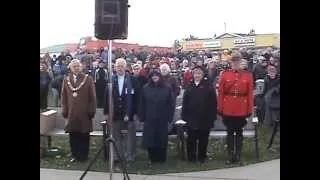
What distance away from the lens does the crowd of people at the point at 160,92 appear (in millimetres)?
6902

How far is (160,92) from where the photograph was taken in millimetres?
6984

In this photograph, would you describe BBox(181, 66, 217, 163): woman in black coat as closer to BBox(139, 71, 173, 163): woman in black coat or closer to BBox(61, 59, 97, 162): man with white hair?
BBox(139, 71, 173, 163): woman in black coat

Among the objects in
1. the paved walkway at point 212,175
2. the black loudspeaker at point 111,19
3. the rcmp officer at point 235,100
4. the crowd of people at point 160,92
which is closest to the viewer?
the black loudspeaker at point 111,19

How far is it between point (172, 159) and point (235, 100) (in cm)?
108

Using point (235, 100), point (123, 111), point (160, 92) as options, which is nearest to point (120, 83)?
point (123, 111)

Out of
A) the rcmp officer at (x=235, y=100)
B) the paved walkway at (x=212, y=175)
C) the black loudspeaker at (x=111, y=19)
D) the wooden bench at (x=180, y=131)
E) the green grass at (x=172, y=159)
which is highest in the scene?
the black loudspeaker at (x=111, y=19)

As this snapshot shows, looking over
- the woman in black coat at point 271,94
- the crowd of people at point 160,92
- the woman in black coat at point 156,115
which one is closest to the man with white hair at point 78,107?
the crowd of people at point 160,92

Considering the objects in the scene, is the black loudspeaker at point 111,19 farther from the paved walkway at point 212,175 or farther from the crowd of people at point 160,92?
the paved walkway at point 212,175

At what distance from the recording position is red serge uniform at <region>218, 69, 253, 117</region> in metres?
6.79

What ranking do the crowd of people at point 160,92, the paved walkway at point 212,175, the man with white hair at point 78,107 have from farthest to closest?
the man with white hair at point 78,107 → the crowd of people at point 160,92 → the paved walkway at point 212,175

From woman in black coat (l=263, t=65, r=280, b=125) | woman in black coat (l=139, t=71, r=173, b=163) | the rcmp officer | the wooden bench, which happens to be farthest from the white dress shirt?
woman in black coat (l=263, t=65, r=280, b=125)
